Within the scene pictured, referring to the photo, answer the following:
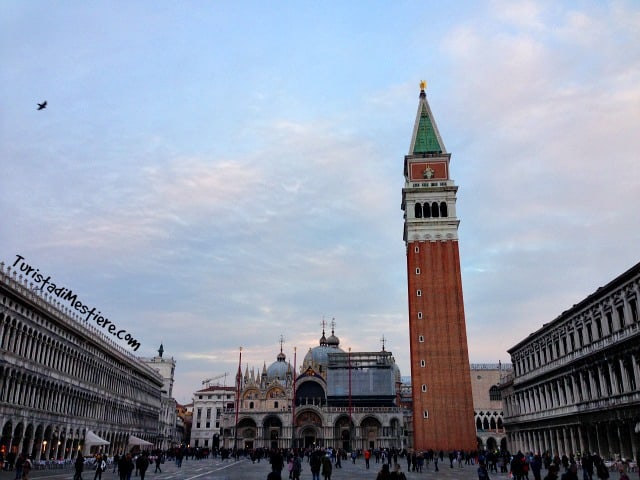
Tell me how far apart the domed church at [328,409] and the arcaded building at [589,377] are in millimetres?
32000

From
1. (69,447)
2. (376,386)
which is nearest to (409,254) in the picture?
(376,386)

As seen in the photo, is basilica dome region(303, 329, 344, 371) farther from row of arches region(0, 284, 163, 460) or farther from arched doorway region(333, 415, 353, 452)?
row of arches region(0, 284, 163, 460)

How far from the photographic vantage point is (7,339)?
37125 millimetres

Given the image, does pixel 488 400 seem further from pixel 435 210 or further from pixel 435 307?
pixel 435 210

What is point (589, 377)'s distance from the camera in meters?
41.9

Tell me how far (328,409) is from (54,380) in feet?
166

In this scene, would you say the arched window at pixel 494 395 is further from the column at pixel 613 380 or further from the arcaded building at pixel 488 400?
the column at pixel 613 380

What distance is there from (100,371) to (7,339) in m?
25.2

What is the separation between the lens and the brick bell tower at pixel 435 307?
6400 cm

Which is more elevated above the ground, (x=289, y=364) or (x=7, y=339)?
(x=289, y=364)

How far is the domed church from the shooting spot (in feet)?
287

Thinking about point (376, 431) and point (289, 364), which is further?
point (289, 364)

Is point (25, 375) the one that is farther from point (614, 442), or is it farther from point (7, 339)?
point (614, 442)

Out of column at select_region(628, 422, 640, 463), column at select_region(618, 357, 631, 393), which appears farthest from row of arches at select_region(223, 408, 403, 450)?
column at select_region(618, 357, 631, 393)
